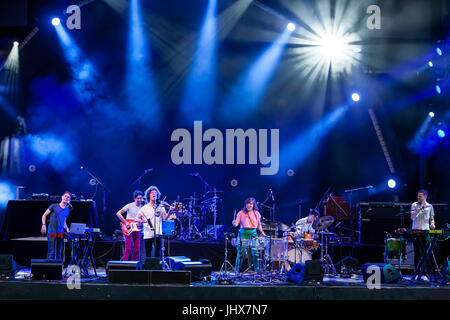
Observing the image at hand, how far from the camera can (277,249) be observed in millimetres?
10531

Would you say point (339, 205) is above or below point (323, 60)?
below

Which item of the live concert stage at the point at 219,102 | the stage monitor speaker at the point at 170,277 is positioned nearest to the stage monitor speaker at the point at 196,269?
the stage monitor speaker at the point at 170,277

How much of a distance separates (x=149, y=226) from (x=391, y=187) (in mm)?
7541

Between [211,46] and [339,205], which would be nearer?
[339,205]

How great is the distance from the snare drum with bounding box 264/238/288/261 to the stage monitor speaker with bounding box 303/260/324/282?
157 cm

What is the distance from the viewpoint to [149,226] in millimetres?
10562

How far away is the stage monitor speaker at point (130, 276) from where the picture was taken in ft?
28.1

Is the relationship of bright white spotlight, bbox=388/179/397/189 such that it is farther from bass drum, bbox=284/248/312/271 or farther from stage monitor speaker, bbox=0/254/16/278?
stage monitor speaker, bbox=0/254/16/278

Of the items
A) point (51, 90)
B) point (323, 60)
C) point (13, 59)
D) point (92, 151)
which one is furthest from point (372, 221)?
point (13, 59)

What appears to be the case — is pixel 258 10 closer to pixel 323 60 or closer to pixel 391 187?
pixel 323 60

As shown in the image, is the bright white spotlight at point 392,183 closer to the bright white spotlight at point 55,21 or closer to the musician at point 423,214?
the musician at point 423,214

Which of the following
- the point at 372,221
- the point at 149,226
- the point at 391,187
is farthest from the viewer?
the point at 391,187

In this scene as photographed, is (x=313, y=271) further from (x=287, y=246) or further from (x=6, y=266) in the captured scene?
(x=6, y=266)

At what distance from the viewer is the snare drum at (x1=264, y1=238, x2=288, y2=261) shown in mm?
10453
